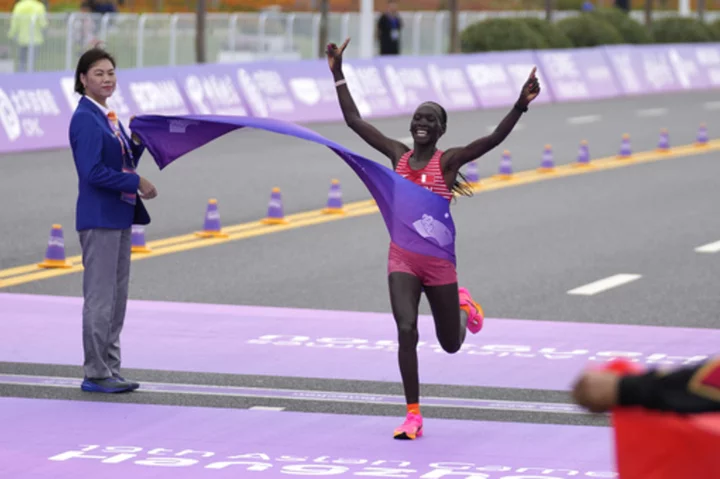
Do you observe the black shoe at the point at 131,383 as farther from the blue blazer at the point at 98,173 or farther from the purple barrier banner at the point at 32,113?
the purple barrier banner at the point at 32,113

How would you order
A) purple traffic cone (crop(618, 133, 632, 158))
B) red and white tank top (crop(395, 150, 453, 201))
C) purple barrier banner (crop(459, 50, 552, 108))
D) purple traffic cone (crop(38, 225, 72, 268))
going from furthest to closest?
purple barrier banner (crop(459, 50, 552, 108))
purple traffic cone (crop(618, 133, 632, 158))
purple traffic cone (crop(38, 225, 72, 268))
red and white tank top (crop(395, 150, 453, 201))

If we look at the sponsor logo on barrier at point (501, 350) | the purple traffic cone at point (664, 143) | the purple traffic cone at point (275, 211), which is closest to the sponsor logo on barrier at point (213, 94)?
the purple traffic cone at point (664, 143)

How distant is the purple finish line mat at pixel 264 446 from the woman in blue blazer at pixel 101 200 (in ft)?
1.52

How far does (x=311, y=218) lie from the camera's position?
19.3m

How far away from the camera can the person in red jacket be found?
4336 mm

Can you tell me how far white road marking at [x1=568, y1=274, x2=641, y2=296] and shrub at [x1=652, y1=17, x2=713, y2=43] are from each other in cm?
4291

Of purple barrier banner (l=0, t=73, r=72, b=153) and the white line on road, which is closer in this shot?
purple barrier banner (l=0, t=73, r=72, b=153)

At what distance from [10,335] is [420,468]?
4669 millimetres

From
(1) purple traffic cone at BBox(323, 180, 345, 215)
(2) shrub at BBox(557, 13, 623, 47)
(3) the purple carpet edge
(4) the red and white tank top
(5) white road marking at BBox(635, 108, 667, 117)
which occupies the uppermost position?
(2) shrub at BBox(557, 13, 623, 47)

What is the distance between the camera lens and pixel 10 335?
11836 mm

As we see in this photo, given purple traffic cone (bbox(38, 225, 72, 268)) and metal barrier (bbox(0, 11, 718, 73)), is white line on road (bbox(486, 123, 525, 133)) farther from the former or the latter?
purple traffic cone (bbox(38, 225, 72, 268))

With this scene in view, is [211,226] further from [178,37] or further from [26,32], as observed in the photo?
[178,37]

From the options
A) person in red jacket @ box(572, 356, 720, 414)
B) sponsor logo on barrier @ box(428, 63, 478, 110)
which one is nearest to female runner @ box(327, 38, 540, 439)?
person in red jacket @ box(572, 356, 720, 414)

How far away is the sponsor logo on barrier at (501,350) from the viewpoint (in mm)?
11211
